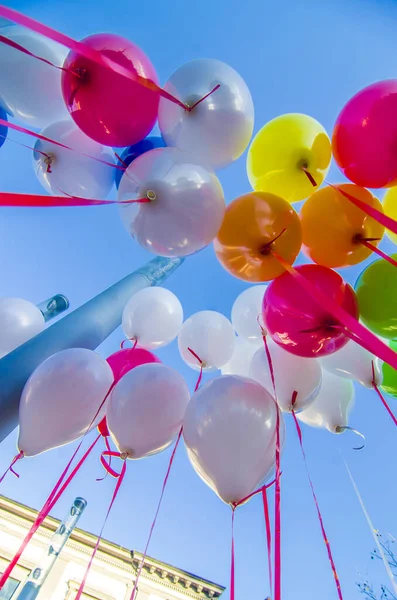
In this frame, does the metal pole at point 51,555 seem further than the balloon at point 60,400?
Yes

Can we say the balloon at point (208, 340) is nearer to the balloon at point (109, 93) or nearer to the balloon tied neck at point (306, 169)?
the balloon tied neck at point (306, 169)

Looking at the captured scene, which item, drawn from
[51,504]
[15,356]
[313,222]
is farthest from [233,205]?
[51,504]

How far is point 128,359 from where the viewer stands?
2176 millimetres

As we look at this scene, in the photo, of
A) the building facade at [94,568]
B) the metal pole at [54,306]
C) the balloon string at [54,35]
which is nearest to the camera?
the balloon string at [54,35]

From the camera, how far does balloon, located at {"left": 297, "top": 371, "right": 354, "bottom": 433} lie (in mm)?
2092

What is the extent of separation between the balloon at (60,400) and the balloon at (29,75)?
1.25 meters

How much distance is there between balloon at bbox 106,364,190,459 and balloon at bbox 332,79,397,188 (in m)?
1.25

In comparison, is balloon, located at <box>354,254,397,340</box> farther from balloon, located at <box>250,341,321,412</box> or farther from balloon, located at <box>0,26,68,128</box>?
balloon, located at <box>0,26,68,128</box>

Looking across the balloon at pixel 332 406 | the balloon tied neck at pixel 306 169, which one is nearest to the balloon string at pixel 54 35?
the balloon tied neck at pixel 306 169

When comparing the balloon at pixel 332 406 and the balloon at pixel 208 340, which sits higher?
the balloon at pixel 208 340

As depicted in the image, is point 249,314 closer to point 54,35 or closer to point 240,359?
point 240,359

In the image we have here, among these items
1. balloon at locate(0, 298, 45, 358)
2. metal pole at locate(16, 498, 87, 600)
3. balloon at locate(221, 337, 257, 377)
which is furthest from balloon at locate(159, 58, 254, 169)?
metal pole at locate(16, 498, 87, 600)

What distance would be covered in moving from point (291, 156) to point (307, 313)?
78cm

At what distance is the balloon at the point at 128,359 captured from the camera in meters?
2.12
